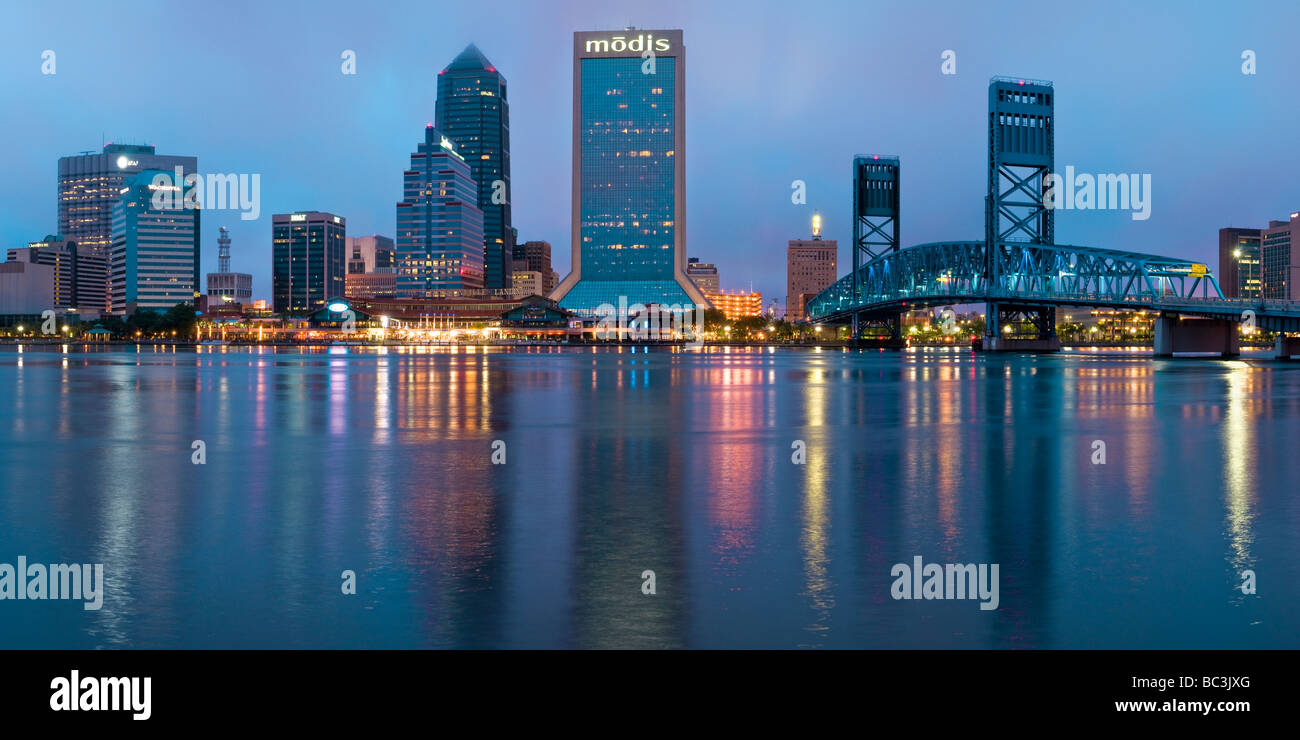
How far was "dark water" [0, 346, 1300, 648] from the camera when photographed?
30.0ft

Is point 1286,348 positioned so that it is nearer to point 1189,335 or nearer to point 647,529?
point 1189,335

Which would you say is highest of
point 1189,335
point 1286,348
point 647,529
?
point 1189,335

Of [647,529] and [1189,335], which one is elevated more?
[1189,335]

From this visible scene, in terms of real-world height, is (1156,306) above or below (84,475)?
above

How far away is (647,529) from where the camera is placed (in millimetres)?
13508

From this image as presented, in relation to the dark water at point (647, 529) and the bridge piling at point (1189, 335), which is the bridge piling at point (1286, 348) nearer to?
the bridge piling at point (1189, 335)

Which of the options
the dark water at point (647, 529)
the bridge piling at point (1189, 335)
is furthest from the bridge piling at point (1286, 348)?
the dark water at point (647, 529)

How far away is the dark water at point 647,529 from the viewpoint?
9133 mm

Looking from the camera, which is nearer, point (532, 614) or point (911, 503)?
point (532, 614)

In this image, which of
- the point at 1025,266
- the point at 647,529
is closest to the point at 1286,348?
the point at 1025,266

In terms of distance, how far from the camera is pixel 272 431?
27188 millimetres
